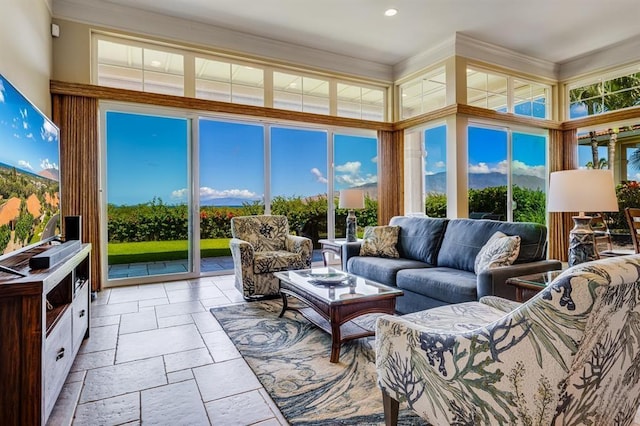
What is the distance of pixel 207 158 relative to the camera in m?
5.33

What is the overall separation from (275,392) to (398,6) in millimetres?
4270

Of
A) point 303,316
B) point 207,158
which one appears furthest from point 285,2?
point 303,316

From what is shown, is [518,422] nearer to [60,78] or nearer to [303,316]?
[303,316]

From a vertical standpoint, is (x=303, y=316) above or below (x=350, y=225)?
below

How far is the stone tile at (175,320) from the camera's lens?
10.6ft

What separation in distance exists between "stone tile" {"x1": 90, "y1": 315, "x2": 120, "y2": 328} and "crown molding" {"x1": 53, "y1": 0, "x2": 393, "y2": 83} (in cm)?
339

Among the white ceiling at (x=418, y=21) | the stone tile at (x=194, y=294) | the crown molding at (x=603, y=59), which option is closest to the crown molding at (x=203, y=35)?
the white ceiling at (x=418, y=21)

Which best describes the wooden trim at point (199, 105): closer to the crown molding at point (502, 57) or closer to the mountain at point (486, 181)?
the mountain at point (486, 181)

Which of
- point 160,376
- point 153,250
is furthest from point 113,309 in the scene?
point 160,376

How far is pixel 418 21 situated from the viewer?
4.74 meters

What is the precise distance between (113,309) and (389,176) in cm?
454

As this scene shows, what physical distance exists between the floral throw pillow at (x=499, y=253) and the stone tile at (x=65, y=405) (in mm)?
2760

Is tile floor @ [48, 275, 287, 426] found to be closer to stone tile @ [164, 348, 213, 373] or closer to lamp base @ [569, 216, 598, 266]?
stone tile @ [164, 348, 213, 373]

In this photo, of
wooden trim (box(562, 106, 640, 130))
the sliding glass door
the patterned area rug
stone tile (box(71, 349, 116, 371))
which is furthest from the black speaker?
wooden trim (box(562, 106, 640, 130))
